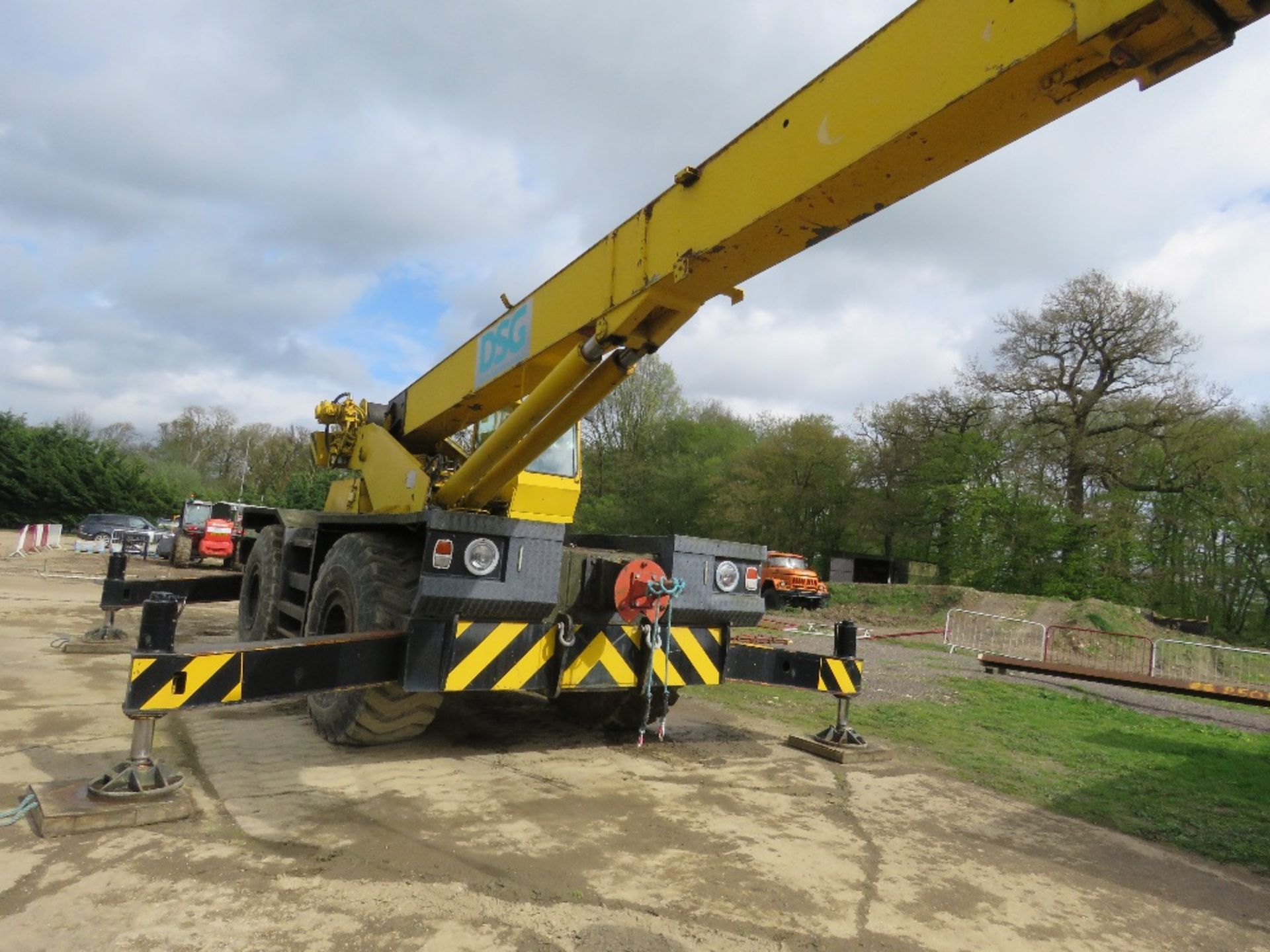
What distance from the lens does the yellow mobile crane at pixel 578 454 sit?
2535mm

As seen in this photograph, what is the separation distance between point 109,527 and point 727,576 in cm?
3156

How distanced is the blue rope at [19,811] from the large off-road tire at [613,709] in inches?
118

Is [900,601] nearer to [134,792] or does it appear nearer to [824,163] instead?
[824,163]

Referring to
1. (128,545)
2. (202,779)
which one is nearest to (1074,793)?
(202,779)

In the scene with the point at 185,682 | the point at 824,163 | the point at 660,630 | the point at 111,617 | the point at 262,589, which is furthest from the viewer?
the point at 111,617

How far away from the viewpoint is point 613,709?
5.76 m

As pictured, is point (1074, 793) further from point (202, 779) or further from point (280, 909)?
point (202, 779)

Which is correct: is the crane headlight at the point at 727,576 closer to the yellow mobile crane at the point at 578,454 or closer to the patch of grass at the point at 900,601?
the yellow mobile crane at the point at 578,454

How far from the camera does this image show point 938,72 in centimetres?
265

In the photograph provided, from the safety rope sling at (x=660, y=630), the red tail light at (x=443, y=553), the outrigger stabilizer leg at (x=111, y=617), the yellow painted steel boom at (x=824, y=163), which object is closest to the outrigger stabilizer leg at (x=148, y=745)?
the red tail light at (x=443, y=553)

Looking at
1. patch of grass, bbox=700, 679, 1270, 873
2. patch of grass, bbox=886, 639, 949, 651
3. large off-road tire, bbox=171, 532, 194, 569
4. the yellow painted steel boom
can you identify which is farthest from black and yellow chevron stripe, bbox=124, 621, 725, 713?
large off-road tire, bbox=171, 532, 194, 569

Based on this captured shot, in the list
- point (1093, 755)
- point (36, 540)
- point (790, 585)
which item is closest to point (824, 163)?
point (1093, 755)

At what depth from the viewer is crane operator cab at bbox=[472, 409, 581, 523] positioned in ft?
18.0

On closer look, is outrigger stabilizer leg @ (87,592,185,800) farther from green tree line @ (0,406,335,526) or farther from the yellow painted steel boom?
green tree line @ (0,406,335,526)
